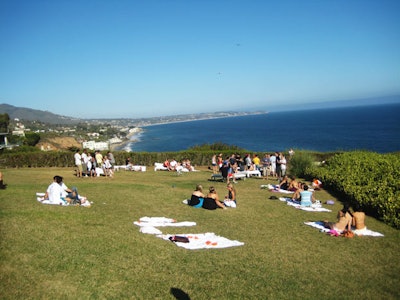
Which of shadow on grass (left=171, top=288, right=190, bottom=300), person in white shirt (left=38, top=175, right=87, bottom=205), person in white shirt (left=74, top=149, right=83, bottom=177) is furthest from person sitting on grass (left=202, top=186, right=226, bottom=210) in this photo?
person in white shirt (left=74, top=149, right=83, bottom=177)

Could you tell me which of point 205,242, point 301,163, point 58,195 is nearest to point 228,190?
point 205,242

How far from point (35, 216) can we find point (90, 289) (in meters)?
5.01

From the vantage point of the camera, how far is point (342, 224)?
1128 centimetres

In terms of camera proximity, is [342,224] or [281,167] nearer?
[342,224]

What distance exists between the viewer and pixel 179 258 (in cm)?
855

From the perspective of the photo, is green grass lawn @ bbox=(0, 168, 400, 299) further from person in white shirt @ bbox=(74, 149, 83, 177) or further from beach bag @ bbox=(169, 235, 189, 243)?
person in white shirt @ bbox=(74, 149, 83, 177)

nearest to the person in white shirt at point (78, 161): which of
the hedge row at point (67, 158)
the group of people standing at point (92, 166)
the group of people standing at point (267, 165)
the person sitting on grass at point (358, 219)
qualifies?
the group of people standing at point (92, 166)

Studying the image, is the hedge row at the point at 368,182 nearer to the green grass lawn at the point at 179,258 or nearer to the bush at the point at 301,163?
the bush at the point at 301,163

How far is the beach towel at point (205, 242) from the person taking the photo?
31.1 ft

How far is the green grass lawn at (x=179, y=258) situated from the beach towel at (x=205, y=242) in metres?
0.25

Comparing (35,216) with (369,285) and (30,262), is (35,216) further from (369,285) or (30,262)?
(369,285)

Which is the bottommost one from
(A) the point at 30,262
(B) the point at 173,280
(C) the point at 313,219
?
(C) the point at 313,219

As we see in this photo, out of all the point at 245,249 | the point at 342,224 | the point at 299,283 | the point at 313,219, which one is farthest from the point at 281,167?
the point at 299,283

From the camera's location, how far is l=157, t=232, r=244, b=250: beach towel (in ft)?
31.1
